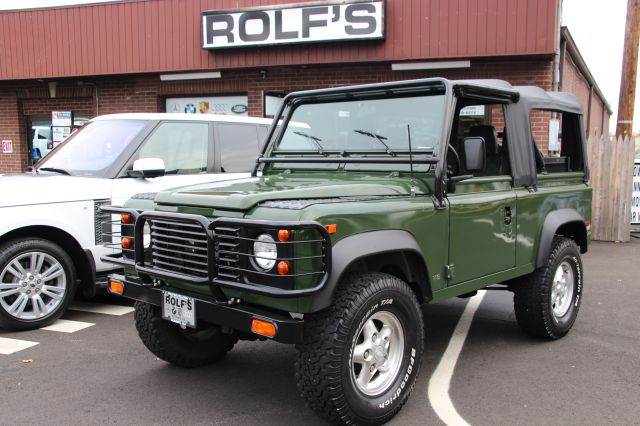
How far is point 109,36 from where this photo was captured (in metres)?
12.1

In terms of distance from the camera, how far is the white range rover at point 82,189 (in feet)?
16.6

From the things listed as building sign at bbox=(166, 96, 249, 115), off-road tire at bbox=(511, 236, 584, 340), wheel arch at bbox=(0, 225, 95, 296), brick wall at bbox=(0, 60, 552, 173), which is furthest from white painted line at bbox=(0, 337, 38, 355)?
building sign at bbox=(166, 96, 249, 115)

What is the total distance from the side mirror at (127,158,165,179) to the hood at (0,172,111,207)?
0.27 metres

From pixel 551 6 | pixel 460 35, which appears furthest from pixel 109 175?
pixel 551 6

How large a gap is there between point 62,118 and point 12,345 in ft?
31.2

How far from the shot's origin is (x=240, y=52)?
1148cm

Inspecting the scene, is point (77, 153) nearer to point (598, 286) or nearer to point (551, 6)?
point (598, 286)

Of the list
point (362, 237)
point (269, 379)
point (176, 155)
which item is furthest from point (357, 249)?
point (176, 155)

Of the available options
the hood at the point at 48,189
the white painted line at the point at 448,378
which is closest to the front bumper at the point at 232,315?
the white painted line at the point at 448,378

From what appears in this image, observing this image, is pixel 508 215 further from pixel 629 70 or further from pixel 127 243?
pixel 629 70

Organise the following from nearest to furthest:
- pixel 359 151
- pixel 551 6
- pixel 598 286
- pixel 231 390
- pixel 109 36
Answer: pixel 231 390 → pixel 359 151 → pixel 598 286 → pixel 551 6 → pixel 109 36

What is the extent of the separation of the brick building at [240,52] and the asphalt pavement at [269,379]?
5.26 m

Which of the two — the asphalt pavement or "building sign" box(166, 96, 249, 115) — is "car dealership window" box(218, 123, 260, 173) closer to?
the asphalt pavement

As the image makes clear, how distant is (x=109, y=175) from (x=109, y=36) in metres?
7.52
